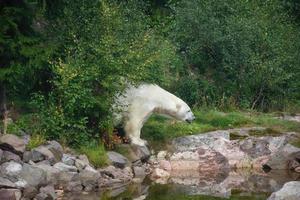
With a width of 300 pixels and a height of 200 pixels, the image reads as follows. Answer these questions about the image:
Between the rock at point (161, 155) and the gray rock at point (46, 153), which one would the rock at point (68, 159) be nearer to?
the gray rock at point (46, 153)

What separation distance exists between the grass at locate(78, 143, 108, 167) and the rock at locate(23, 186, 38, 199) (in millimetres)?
3029

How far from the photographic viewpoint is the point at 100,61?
18859 mm

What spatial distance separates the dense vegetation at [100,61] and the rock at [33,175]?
89.9 inches

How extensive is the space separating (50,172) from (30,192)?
1.18m

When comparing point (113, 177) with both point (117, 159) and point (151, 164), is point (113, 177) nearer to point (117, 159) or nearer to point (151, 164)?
point (117, 159)

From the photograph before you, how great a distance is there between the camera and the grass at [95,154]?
701 inches

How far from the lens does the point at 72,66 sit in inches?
723

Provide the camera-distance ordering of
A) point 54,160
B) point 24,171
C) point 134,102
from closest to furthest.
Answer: point 24,171, point 54,160, point 134,102

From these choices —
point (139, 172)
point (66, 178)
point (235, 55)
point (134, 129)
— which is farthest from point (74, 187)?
point (235, 55)

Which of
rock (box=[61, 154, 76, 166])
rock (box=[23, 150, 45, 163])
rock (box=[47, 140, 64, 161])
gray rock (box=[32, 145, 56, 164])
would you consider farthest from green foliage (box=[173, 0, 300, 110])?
rock (box=[23, 150, 45, 163])

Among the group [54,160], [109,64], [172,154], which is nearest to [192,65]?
[172,154]

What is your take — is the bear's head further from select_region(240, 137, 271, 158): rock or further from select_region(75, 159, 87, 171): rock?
select_region(75, 159, 87, 171): rock

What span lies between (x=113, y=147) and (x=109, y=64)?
2.57 m

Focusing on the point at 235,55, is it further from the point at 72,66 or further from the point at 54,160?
the point at 54,160
